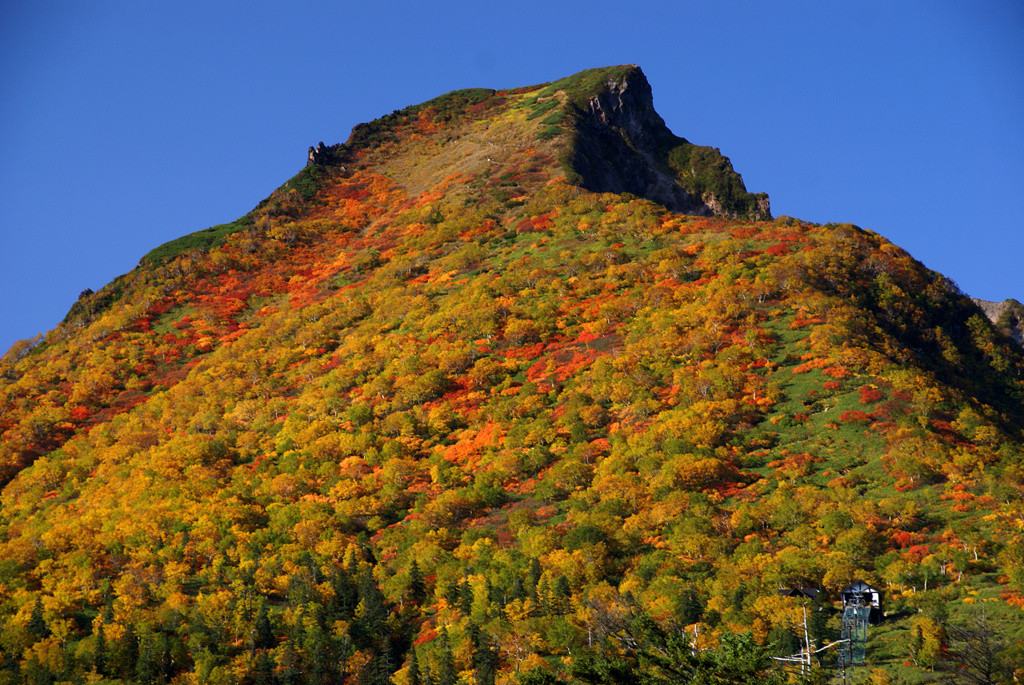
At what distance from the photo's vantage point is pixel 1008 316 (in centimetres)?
15312

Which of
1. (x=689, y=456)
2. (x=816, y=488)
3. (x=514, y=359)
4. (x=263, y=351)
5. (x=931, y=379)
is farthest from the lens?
(x=263, y=351)

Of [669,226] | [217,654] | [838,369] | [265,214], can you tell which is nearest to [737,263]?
[669,226]

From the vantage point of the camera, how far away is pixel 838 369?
286 feet

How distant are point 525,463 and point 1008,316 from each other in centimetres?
10344

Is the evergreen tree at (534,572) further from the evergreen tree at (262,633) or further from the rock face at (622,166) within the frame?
the rock face at (622,166)

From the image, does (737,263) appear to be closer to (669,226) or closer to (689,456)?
(669,226)

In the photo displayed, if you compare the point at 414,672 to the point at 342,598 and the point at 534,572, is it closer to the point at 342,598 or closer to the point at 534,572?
the point at 534,572

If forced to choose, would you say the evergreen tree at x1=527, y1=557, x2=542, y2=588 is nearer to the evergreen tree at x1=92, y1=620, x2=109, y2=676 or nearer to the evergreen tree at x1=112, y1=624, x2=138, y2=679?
the evergreen tree at x1=112, y1=624, x2=138, y2=679

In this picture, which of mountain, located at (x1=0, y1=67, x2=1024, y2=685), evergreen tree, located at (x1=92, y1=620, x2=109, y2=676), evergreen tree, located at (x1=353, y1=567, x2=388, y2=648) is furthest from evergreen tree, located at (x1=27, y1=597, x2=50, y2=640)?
evergreen tree, located at (x1=353, y1=567, x2=388, y2=648)

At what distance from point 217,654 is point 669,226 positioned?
275 ft

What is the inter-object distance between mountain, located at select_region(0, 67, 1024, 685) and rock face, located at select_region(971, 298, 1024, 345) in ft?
91.3

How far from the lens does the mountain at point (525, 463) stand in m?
63.4

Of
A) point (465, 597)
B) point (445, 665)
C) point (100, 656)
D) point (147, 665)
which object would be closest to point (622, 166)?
point (465, 597)

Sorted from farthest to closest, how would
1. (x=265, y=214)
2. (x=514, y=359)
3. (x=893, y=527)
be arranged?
(x=265, y=214) < (x=514, y=359) < (x=893, y=527)
